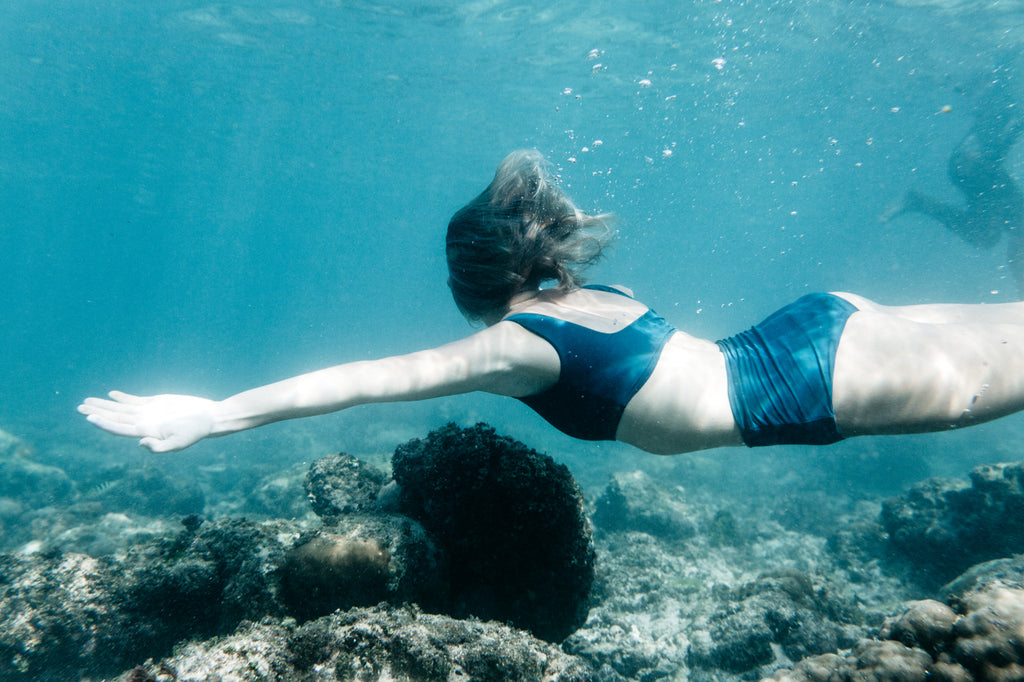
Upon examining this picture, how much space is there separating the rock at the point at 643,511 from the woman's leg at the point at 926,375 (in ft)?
27.6

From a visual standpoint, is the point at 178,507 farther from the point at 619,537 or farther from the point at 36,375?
the point at 36,375

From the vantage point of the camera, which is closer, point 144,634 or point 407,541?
point 407,541

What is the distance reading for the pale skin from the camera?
1.85 m

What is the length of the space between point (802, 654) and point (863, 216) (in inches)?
2945

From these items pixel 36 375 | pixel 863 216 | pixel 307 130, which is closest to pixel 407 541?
pixel 307 130

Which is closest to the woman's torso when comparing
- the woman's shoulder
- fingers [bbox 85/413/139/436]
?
the woman's shoulder

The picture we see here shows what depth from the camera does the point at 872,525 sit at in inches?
349

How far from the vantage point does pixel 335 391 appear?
6.11ft

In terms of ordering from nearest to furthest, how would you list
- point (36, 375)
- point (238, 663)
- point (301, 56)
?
point (238, 663) < point (301, 56) < point (36, 375)

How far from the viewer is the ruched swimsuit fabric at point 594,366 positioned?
7.10 feet

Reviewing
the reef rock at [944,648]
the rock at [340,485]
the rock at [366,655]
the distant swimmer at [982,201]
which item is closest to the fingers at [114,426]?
the rock at [366,655]

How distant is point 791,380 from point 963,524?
7860 mm

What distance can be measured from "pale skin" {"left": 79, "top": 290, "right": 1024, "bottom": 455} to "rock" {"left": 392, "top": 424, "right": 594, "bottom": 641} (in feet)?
2.54

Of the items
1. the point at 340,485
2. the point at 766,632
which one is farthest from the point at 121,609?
the point at 766,632
